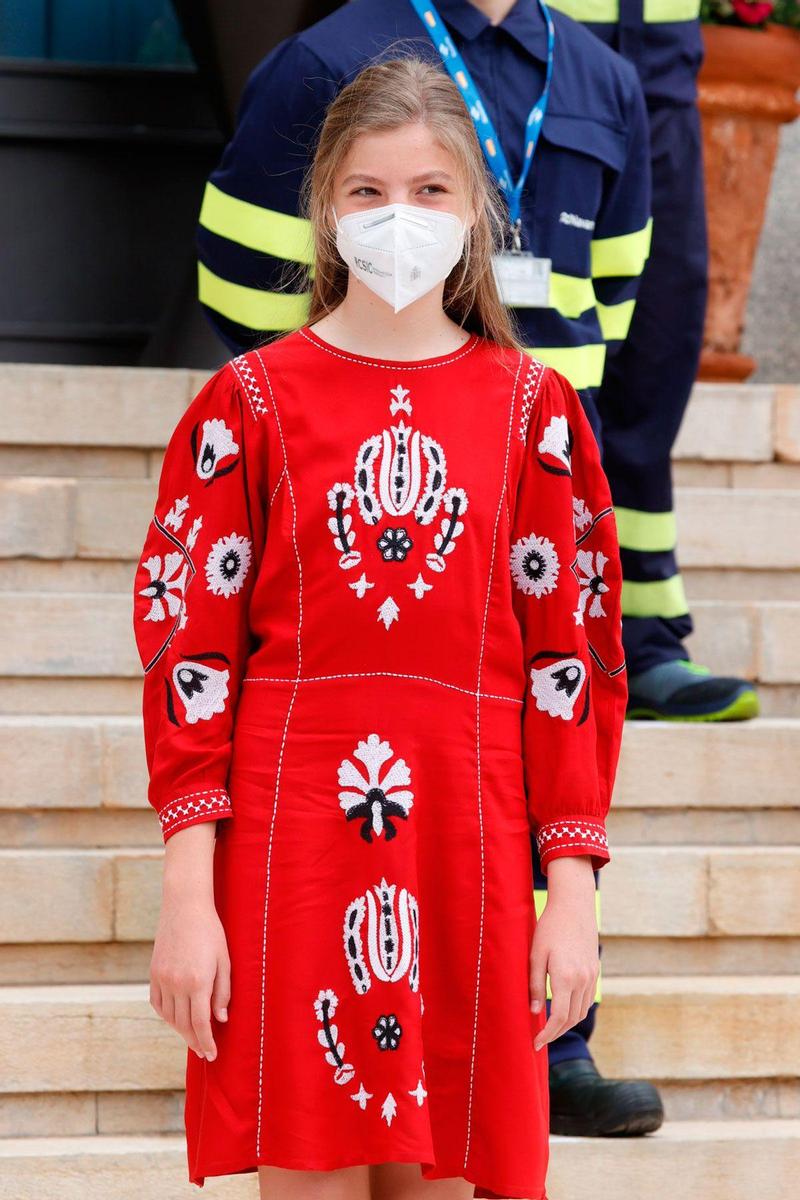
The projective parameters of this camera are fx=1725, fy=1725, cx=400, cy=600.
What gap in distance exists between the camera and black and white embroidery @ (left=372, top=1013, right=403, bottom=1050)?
66.5 inches

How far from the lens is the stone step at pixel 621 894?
2.91 m

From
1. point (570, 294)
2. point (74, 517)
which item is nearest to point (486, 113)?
point (570, 294)

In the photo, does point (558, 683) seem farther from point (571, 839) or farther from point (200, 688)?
point (200, 688)

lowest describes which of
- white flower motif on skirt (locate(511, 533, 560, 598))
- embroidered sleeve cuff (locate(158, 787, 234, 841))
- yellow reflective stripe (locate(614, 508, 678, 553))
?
yellow reflective stripe (locate(614, 508, 678, 553))

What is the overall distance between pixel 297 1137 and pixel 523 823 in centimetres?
39

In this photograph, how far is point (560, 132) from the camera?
8.05ft

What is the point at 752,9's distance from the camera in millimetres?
4797

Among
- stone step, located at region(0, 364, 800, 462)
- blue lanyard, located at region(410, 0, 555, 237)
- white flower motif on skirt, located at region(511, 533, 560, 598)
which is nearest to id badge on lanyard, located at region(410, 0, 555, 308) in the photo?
blue lanyard, located at region(410, 0, 555, 237)

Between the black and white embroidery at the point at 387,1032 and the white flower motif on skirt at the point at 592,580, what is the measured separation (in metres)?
0.50

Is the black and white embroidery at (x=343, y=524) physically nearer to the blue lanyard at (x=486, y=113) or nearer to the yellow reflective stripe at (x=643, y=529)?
the blue lanyard at (x=486, y=113)

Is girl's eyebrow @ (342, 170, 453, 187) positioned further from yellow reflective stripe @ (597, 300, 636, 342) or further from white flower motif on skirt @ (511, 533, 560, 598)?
yellow reflective stripe @ (597, 300, 636, 342)

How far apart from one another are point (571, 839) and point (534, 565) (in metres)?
0.29

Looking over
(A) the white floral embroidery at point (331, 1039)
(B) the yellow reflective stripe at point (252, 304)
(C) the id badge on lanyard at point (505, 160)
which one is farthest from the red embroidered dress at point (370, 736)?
(B) the yellow reflective stripe at point (252, 304)

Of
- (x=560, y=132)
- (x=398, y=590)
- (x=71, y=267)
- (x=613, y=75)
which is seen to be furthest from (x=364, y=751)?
(x=71, y=267)
